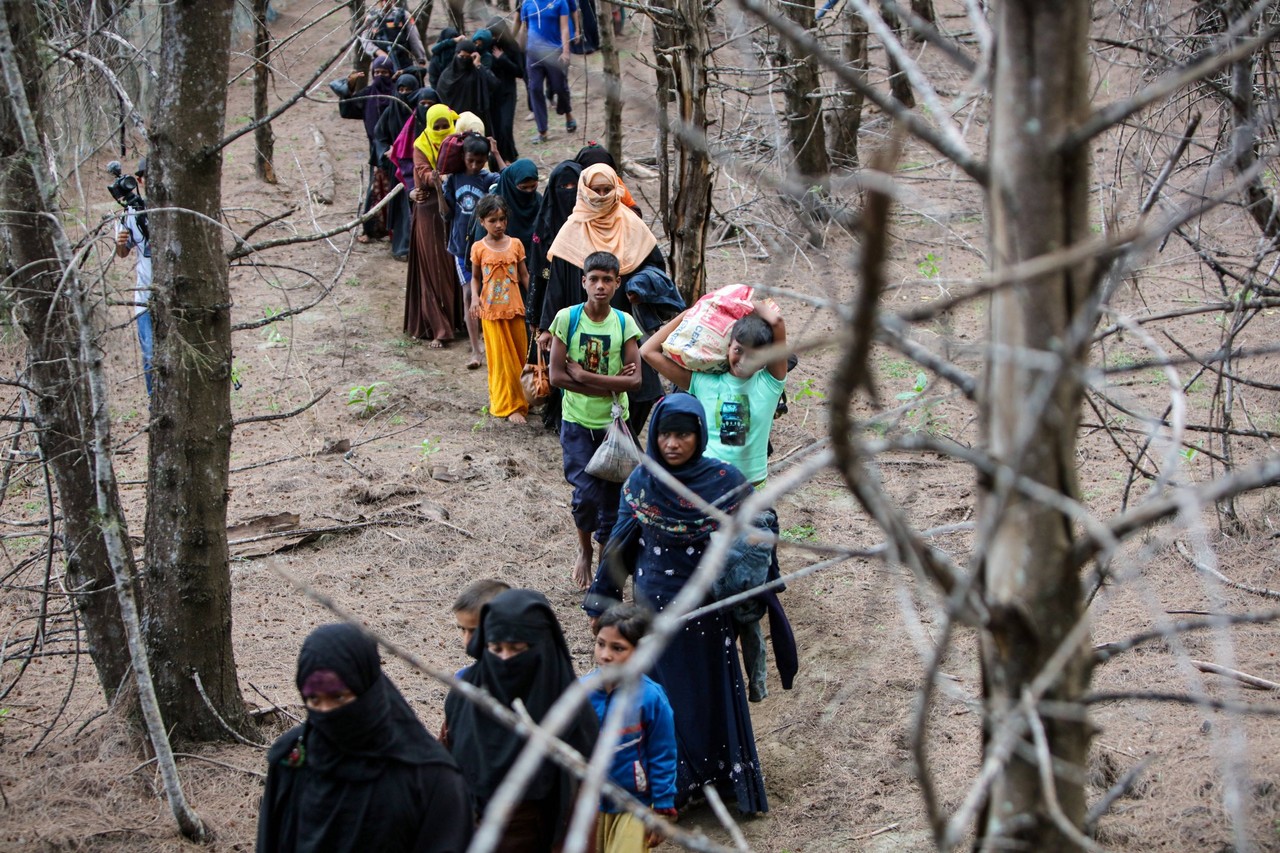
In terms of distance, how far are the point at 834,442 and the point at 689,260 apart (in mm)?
6627

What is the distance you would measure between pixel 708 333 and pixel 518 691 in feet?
8.38

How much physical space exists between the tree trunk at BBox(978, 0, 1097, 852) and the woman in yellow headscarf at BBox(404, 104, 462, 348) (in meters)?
8.78

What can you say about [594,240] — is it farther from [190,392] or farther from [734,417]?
[190,392]

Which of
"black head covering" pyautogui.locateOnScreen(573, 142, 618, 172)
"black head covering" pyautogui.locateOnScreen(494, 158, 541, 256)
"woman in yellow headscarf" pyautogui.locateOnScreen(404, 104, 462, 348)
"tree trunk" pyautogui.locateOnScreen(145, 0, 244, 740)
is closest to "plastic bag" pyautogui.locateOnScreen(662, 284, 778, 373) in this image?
"tree trunk" pyautogui.locateOnScreen(145, 0, 244, 740)

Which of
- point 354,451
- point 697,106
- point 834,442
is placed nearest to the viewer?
point 834,442

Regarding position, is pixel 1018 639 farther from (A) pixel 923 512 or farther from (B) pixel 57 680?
(A) pixel 923 512

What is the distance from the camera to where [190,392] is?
4.33 metres

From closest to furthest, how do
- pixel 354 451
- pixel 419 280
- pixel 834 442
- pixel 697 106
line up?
pixel 834 442, pixel 697 106, pixel 354 451, pixel 419 280

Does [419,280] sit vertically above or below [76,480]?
above

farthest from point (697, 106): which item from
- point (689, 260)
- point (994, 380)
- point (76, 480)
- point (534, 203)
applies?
point (994, 380)

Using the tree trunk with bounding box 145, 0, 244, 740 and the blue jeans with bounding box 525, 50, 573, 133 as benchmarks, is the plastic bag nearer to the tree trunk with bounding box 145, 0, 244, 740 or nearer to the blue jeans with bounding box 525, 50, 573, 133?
the tree trunk with bounding box 145, 0, 244, 740

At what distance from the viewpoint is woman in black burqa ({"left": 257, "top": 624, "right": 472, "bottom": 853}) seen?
304cm

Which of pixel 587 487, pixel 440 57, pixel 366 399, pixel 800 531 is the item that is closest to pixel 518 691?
pixel 587 487

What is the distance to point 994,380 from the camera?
5.75 feet
